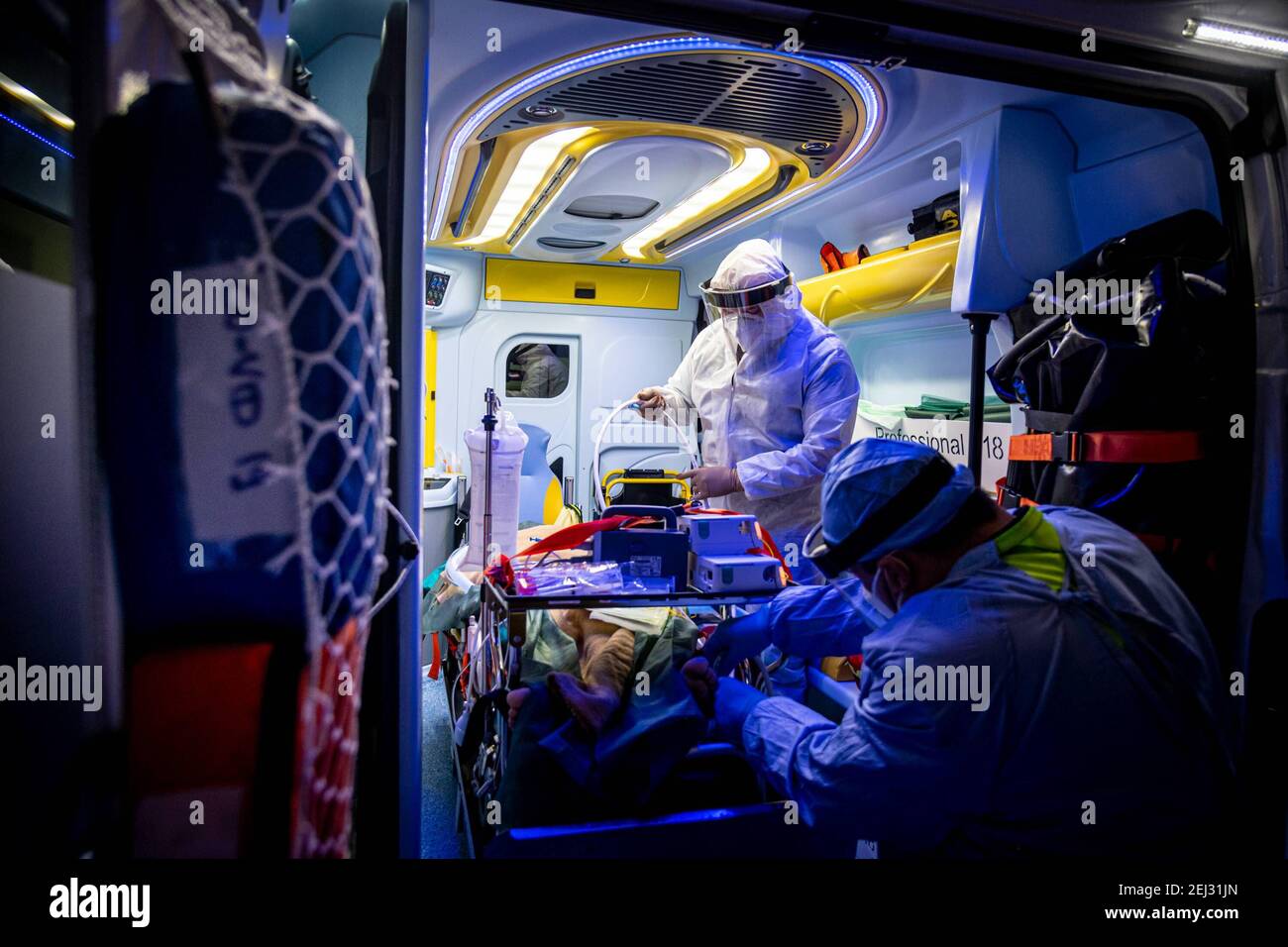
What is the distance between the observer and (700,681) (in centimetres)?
170

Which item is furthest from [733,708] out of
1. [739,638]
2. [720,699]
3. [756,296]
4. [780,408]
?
[756,296]

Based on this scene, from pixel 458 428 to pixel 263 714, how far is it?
5103 millimetres

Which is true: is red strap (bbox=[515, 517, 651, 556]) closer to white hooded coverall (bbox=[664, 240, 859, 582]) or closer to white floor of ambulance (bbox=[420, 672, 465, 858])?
white floor of ambulance (bbox=[420, 672, 465, 858])

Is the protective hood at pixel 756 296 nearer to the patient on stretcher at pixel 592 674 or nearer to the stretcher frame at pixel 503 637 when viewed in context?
the stretcher frame at pixel 503 637

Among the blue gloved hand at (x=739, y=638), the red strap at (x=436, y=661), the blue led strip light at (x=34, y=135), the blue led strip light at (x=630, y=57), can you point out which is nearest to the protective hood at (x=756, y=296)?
the blue led strip light at (x=630, y=57)

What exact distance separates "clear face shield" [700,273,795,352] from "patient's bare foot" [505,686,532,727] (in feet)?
6.43

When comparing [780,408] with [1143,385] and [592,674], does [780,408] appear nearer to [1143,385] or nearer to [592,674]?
[1143,385]

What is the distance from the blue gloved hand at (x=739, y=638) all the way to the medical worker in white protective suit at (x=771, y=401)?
0.74m

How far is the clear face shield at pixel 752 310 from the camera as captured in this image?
2.92 m

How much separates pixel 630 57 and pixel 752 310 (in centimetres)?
111

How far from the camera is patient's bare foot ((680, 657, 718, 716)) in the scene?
5.55ft

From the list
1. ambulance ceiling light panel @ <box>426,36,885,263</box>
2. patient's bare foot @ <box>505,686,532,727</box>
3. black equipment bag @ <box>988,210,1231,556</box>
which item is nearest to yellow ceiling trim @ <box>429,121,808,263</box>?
ambulance ceiling light panel @ <box>426,36,885,263</box>
